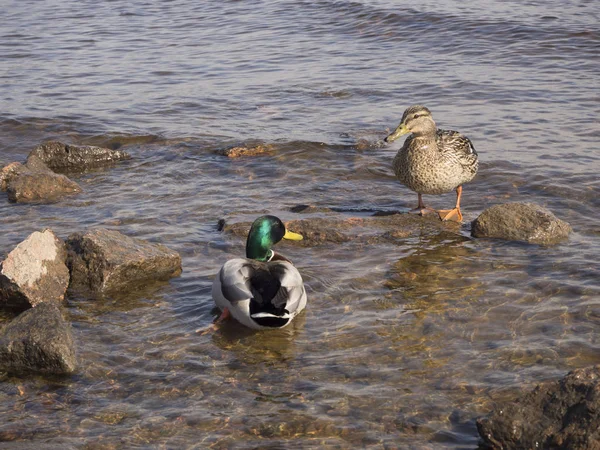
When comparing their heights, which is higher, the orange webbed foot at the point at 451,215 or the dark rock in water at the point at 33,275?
the dark rock in water at the point at 33,275

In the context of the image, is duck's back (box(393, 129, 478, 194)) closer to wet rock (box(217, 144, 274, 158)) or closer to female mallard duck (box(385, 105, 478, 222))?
female mallard duck (box(385, 105, 478, 222))

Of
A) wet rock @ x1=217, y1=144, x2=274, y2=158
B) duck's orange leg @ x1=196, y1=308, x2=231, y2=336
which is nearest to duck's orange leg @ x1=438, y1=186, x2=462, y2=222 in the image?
duck's orange leg @ x1=196, y1=308, x2=231, y2=336

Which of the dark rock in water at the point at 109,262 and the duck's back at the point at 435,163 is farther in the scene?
the duck's back at the point at 435,163

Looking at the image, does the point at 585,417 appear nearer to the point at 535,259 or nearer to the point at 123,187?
the point at 535,259

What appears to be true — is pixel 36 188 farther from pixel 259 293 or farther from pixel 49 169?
pixel 259 293

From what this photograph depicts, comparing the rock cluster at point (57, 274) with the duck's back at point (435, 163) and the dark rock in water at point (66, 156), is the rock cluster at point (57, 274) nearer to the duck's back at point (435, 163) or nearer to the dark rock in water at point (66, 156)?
the duck's back at point (435, 163)

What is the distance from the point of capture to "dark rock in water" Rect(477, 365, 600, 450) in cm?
406

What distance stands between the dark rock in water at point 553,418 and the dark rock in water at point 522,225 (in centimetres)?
300

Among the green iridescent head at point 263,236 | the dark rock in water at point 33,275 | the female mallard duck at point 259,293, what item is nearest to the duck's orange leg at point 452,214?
the green iridescent head at point 263,236

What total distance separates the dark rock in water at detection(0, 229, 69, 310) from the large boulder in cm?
227

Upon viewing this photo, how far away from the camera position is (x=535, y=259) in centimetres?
693

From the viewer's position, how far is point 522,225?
7277 millimetres

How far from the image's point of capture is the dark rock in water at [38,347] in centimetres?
527

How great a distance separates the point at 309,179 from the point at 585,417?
5.61 metres
